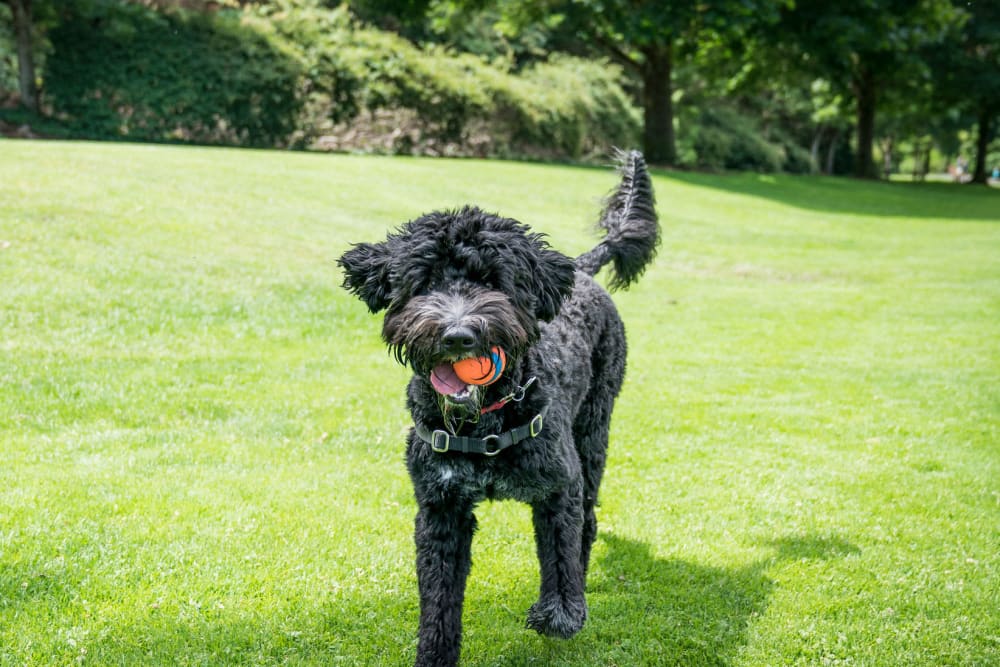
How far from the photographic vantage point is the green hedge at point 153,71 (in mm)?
21453

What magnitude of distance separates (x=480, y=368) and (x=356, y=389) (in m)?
4.85

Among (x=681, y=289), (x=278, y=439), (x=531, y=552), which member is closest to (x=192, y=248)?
(x=278, y=439)

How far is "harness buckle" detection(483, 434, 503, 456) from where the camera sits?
3.79 metres

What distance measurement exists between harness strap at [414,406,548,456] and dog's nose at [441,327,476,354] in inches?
20.4

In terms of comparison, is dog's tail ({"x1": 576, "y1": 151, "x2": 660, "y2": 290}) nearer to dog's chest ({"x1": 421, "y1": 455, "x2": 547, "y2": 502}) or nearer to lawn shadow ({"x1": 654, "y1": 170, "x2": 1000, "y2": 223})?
dog's chest ({"x1": 421, "y1": 455, "x2": 547, "y2": 502})

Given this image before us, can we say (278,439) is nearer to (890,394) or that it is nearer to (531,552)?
(531,552)

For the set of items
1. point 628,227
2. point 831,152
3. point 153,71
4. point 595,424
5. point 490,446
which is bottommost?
point 595,424

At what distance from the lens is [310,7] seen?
25.8 m

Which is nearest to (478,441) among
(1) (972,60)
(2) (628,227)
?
(2) (628,227)

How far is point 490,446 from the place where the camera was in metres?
3.81

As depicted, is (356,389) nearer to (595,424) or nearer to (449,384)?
(595,424)

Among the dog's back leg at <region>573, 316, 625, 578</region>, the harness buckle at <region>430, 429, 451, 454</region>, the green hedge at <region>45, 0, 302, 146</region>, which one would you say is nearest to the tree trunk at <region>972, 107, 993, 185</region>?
the green hedge at <region>45, 0, 302, 146</region>

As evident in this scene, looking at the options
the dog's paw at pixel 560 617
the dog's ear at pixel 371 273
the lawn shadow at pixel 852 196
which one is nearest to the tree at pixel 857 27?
the lawn shadow at pixel 852 196

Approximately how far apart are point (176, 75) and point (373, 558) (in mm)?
19392
